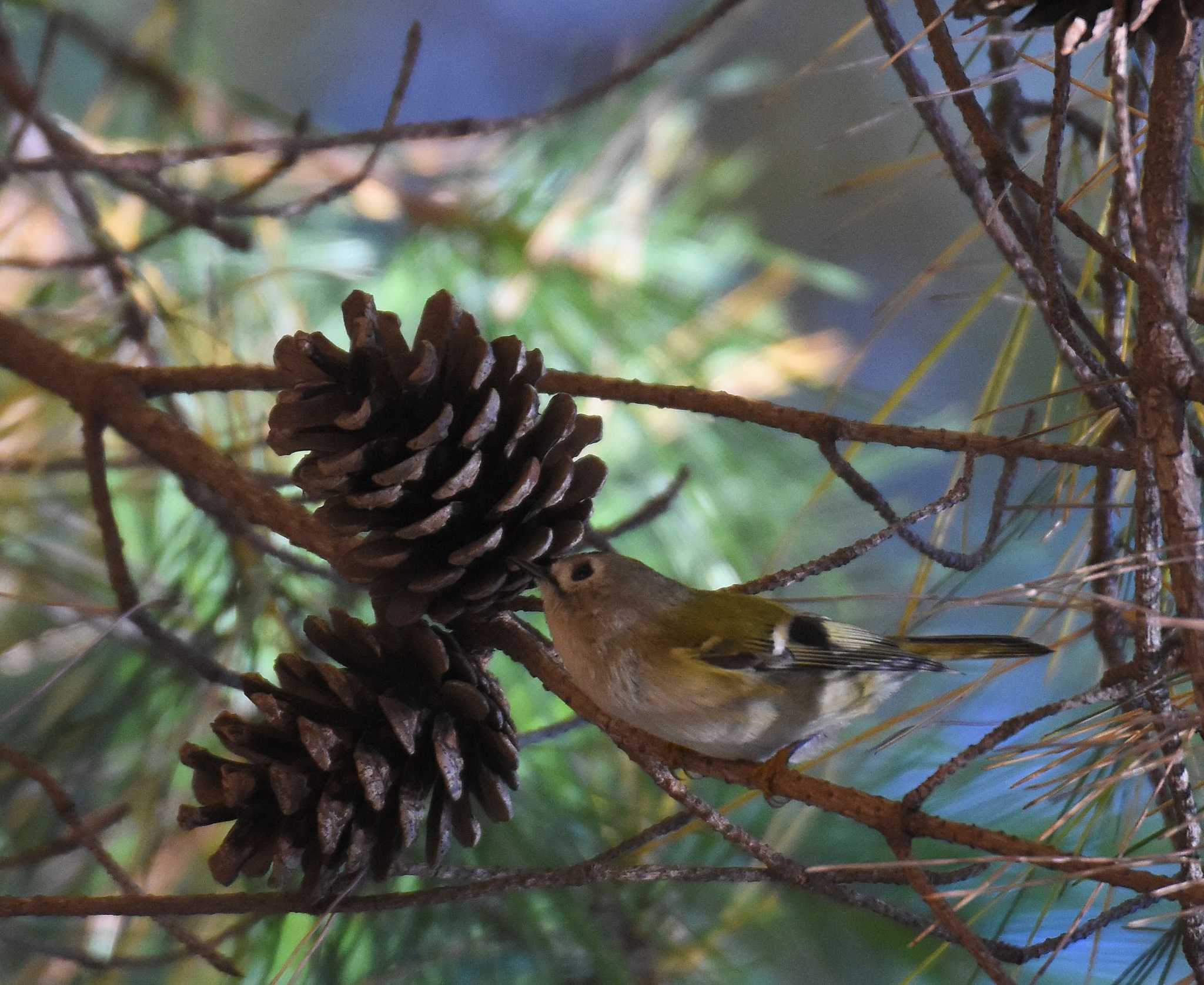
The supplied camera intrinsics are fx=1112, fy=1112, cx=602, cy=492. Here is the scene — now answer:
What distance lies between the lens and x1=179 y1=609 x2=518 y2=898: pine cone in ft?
1.12

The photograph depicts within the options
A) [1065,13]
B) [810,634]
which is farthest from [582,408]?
[1065,13]

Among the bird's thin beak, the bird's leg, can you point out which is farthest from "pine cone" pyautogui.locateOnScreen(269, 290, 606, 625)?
the bird's leg

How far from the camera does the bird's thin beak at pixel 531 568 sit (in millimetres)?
391

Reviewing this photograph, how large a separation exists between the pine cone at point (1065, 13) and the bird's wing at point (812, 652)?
28 cm

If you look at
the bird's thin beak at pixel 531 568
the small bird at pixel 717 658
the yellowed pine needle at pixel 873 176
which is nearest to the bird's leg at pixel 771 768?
the small bird at pixel 717 658

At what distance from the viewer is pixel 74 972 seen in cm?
51

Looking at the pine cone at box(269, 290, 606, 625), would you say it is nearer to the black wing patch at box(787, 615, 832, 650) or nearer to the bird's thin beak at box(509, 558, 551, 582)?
the bird's thin beak at box(509, 558, 551, 582)

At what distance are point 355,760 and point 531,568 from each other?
9 centimetres

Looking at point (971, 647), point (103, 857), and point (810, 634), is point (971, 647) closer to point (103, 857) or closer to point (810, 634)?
point (810, 634)

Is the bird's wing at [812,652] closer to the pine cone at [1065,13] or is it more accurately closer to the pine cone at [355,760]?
the pine cone at [355,760]

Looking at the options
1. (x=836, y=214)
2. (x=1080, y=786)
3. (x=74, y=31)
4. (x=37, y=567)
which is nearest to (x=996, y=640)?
(x=1080, y=786)

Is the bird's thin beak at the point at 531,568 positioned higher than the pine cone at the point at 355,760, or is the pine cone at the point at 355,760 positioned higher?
the bird's thin beak at the point at 531,568

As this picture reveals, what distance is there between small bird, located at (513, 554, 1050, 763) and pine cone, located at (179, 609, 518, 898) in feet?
0.23

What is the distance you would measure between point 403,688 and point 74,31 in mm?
626
